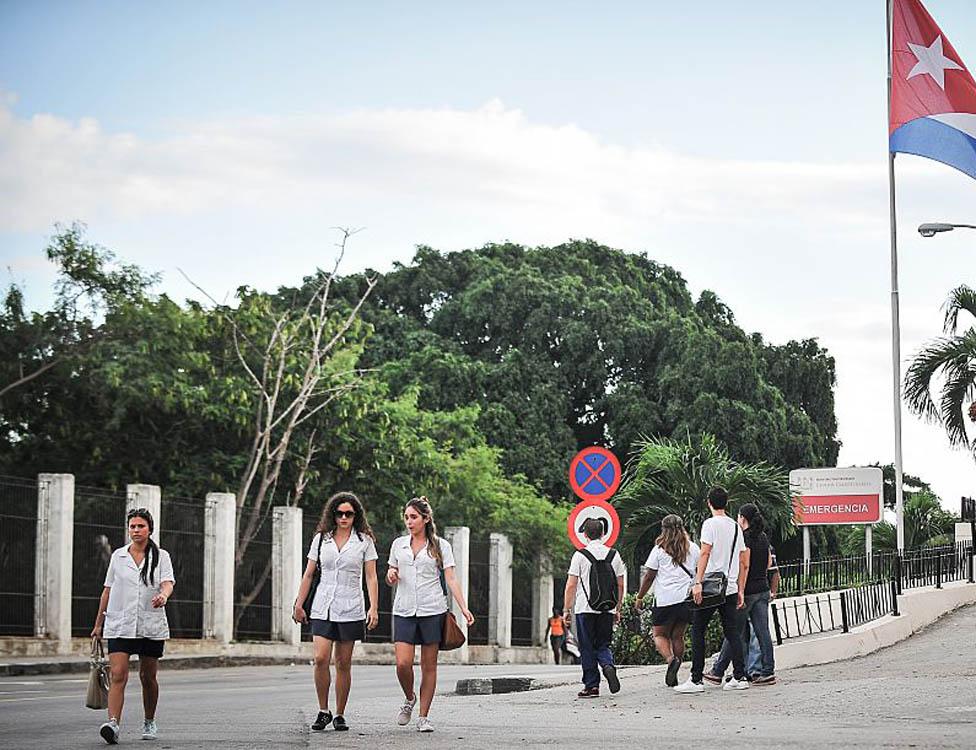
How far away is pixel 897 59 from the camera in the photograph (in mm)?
27781

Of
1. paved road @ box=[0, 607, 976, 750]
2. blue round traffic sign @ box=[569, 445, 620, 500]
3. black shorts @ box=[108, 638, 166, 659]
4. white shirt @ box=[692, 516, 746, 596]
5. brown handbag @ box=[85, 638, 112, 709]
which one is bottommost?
paved road @ box=[0, 607, 976, 750]

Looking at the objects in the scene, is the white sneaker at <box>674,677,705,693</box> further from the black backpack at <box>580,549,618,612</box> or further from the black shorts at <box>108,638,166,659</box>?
the black shorts at <box>108,638,166,659</box>

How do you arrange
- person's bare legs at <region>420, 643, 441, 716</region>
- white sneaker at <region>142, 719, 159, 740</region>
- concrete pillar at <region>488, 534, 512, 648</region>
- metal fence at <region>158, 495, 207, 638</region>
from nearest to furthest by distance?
white sneaker at <region>142, 719, 159, 740</region> < person's bare legs at <region>420, 643, 441, 716</region> < metal fence at <region>158, 495, 207, 638</region> < concrete pillar at <region>488, 534, 512, 648</region>

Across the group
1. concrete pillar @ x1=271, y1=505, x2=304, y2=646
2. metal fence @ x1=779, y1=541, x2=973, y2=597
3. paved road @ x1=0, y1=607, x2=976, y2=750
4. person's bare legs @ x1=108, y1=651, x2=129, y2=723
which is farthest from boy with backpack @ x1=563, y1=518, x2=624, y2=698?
concrete pillar @ x1=271, y1=505, x2=304, y2=646

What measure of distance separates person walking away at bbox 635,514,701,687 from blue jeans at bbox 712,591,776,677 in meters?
0.44

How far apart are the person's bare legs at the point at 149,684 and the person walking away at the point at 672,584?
18.8ft

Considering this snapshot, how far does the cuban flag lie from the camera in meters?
26.0

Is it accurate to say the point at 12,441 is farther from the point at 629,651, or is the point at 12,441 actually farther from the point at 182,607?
the point at 629,651

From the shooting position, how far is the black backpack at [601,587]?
1608cm

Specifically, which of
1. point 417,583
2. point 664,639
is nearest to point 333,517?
point 417,583

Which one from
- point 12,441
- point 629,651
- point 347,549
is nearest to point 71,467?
point 12,441

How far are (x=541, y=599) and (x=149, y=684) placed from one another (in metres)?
30.7

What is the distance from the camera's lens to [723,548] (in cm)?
1617

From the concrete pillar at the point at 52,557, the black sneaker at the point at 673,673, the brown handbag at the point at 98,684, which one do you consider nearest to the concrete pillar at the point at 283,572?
the concrete pillar at the point at 52,557
